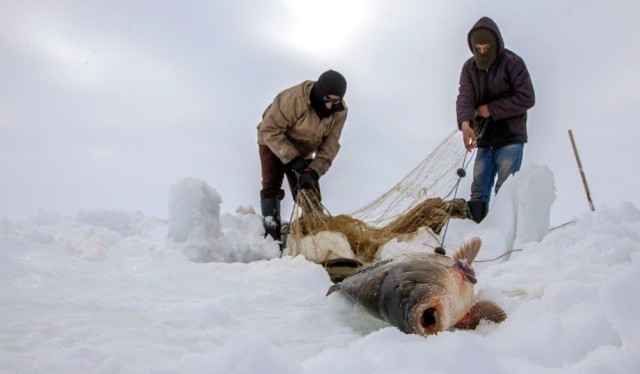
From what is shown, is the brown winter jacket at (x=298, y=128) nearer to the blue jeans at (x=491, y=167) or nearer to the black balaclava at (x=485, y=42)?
the black balaclava at (x=485, y=42)

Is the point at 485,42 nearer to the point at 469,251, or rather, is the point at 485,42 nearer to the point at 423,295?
the point at 469,251

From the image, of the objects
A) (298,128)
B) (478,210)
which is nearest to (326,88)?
(298,128)

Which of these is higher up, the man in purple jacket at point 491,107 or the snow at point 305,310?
the man in purple jacket at point 491,107

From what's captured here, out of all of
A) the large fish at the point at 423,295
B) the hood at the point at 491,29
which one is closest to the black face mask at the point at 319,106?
the hood at the point at 491,29

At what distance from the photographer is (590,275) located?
8.20 ft

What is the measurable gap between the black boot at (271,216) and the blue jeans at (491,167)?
85.1 inches

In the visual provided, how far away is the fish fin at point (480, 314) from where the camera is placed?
186 centimetres

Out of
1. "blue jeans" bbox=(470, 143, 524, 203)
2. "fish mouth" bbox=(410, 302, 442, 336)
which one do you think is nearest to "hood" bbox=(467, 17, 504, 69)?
"blue jeans" bbox=(470, 143, 524, 203)

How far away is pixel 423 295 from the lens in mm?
1569

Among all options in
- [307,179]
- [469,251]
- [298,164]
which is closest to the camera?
[469,251]

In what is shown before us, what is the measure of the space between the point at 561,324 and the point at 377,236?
3.59 meters

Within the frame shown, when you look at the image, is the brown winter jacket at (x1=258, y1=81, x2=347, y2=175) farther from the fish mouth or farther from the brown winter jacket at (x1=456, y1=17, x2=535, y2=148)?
the fish mouth

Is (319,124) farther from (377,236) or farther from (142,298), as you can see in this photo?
(142,298)

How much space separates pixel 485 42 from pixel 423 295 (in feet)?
12.4
